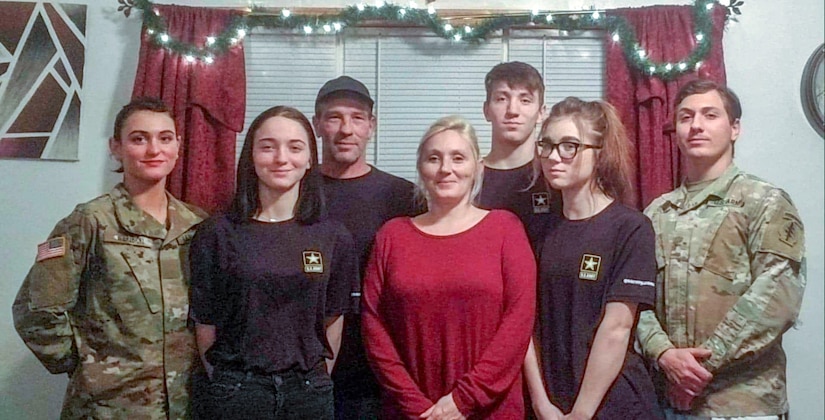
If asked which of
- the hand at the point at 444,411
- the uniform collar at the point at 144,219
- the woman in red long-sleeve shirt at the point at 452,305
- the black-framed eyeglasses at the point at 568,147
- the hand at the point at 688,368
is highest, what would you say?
the black-framed eyeglasses at the point at 568,147

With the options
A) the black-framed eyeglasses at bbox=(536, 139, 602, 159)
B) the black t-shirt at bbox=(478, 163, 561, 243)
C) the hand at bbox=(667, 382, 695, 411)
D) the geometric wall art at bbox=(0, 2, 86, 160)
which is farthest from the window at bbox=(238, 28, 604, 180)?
the hand at bbox=(667, 382, 695, 411)

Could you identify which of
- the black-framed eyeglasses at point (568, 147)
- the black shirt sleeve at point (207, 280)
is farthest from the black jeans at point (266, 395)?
the black-framed eyeglasses at point (568, 147)

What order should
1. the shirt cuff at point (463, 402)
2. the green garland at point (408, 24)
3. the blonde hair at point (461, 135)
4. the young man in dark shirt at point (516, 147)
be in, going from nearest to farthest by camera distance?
1. the shirt cuff at point (463, 402)
2. the blonde hair at point (461, 135)
3. the young man in dark shirt at point (516, 147)
4. the green garland at point (408, 24)

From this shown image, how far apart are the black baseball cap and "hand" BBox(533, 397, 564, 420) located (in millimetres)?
726

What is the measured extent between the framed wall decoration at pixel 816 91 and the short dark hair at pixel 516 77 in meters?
0.57

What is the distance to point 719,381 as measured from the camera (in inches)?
53.2

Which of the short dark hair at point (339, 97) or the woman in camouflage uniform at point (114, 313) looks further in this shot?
the short dark hair at point (339, 97)

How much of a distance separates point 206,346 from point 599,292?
0.77 m

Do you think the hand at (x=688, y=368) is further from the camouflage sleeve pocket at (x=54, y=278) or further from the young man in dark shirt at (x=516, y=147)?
the camouflage sleeve pocket at (x=54, y=278)

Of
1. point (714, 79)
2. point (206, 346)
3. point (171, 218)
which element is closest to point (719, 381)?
point (714, 79)

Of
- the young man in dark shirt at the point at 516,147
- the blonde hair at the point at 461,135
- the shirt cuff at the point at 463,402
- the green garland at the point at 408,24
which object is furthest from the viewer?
the green garland at the point at 408,24

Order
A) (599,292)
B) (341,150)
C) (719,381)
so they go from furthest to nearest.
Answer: (341,150) → (719,381) → (599,292)

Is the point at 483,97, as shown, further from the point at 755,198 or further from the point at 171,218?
the point at 171,218

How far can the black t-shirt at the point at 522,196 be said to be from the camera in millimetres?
1382
